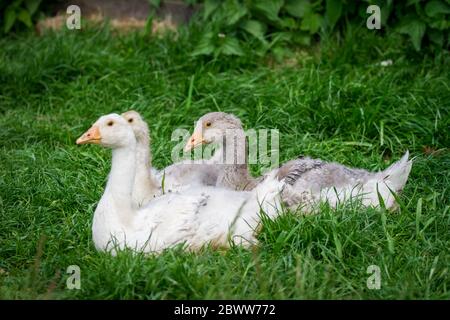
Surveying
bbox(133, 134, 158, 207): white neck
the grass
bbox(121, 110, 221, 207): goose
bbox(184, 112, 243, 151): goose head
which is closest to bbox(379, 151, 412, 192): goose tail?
the grass

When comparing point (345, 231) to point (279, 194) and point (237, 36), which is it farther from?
point (237, 36)

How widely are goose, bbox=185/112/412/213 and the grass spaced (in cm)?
17

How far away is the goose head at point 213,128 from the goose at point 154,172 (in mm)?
169

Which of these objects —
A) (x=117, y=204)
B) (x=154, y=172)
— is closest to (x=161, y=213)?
(x=117, y=204)

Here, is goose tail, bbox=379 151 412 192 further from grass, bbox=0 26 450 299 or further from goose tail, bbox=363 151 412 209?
grass, bbox=0 26 450 299

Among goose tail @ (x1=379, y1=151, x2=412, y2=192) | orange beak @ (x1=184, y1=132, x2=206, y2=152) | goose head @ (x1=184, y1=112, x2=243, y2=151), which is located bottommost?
goose tail @ (x1=379, y1=151, x2=412, y2=192)

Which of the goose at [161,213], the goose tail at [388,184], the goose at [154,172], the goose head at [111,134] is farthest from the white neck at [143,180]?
the goose tail at [388,184]

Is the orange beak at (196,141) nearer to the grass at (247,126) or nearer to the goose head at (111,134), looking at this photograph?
the grass at (247,126)

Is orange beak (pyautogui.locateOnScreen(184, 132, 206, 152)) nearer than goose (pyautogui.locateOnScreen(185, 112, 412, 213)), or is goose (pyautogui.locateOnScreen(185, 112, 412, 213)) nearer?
goose (pyautogui.locateOnScreen(185, 112, 412, 213))

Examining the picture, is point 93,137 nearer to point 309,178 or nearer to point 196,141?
point 196,141

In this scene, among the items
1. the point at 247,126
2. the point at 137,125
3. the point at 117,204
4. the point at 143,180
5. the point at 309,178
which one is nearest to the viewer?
the point at 117,204

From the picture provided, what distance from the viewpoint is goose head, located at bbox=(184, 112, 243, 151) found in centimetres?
546

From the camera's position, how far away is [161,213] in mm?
4719

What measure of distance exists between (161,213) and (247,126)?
1.89 m
